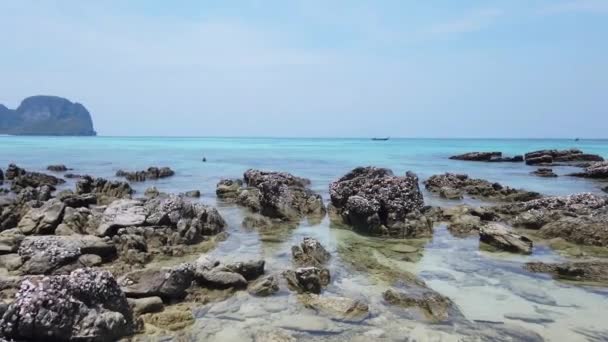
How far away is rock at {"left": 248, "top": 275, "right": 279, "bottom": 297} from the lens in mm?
8688

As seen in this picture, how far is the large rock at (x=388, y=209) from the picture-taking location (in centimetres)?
1441

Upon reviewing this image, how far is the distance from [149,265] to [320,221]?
23.5 ft

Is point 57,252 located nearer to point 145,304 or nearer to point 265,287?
point 145,304

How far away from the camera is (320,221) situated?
54.2 ft

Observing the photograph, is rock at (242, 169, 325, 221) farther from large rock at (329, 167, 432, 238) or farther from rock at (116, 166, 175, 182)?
rock at (116, 166, 175, 182)

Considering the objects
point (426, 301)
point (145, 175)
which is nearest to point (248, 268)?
point (426, 301)

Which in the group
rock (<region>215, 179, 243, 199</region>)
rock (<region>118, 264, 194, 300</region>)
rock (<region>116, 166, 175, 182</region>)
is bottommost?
rock (<region>116, 166, 175, 182</region>)

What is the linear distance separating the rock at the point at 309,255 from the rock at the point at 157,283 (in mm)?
3050

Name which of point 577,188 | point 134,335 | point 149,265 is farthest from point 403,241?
point 577,188

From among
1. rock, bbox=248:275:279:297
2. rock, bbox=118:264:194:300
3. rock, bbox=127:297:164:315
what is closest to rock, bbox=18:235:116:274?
rock, bbox=118:264:194:300

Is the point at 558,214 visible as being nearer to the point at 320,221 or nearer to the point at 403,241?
the point at 403,241

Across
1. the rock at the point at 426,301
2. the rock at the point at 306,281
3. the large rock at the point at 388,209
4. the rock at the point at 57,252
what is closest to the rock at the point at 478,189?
the large rock at the point at 388,209

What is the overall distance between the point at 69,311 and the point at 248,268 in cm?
379

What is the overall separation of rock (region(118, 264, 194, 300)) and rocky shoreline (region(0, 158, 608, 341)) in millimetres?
18
